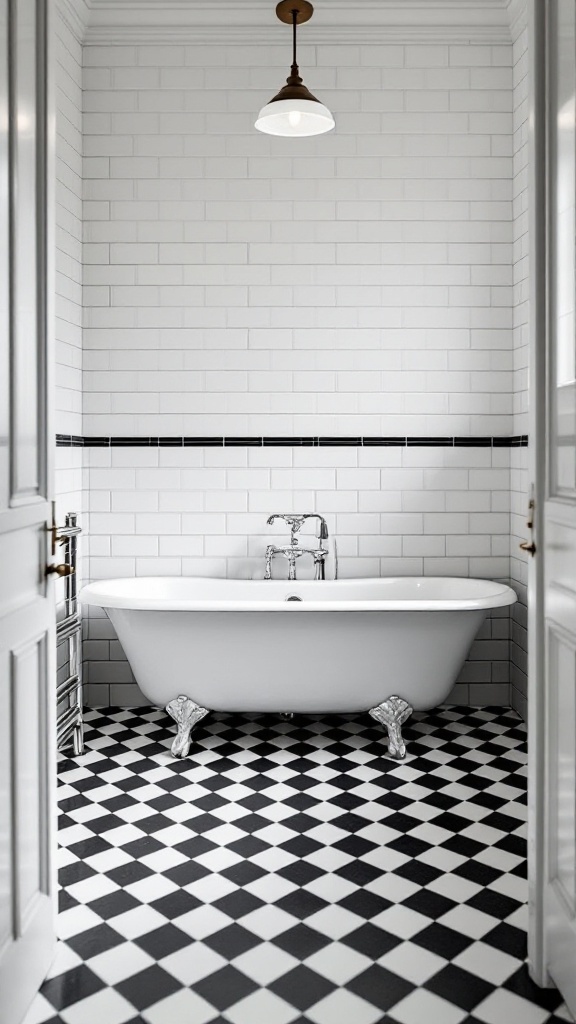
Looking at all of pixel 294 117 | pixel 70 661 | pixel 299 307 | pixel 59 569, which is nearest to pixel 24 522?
pixel 59 569

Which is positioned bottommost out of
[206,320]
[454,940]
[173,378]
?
[454,940]

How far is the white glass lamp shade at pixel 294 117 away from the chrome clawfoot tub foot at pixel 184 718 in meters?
2.43

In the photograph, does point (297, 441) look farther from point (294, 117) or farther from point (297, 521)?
point (294, 117)

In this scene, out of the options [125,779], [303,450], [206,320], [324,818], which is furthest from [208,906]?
[206,320]

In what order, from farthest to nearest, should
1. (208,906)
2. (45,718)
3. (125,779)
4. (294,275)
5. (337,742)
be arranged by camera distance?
(294,275)
(337,742)
(125,779)
(208,906)
(45,718)

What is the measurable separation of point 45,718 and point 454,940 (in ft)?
4.03

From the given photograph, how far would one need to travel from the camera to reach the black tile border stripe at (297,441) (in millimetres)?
4301

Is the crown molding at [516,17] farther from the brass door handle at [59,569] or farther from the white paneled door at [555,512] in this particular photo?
the brass door handle at [59,569]

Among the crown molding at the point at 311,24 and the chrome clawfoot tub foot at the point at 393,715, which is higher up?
the crown molding at the point at 311,24

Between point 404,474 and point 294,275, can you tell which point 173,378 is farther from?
point 404,474

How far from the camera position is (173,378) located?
4.30 metres

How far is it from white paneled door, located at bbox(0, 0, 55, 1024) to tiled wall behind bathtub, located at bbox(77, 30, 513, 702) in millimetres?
2220

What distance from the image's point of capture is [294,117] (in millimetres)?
3400

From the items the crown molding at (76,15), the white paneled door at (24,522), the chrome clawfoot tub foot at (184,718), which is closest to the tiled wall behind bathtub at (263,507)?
the chrome clawfoot tub foot at (184,718)
